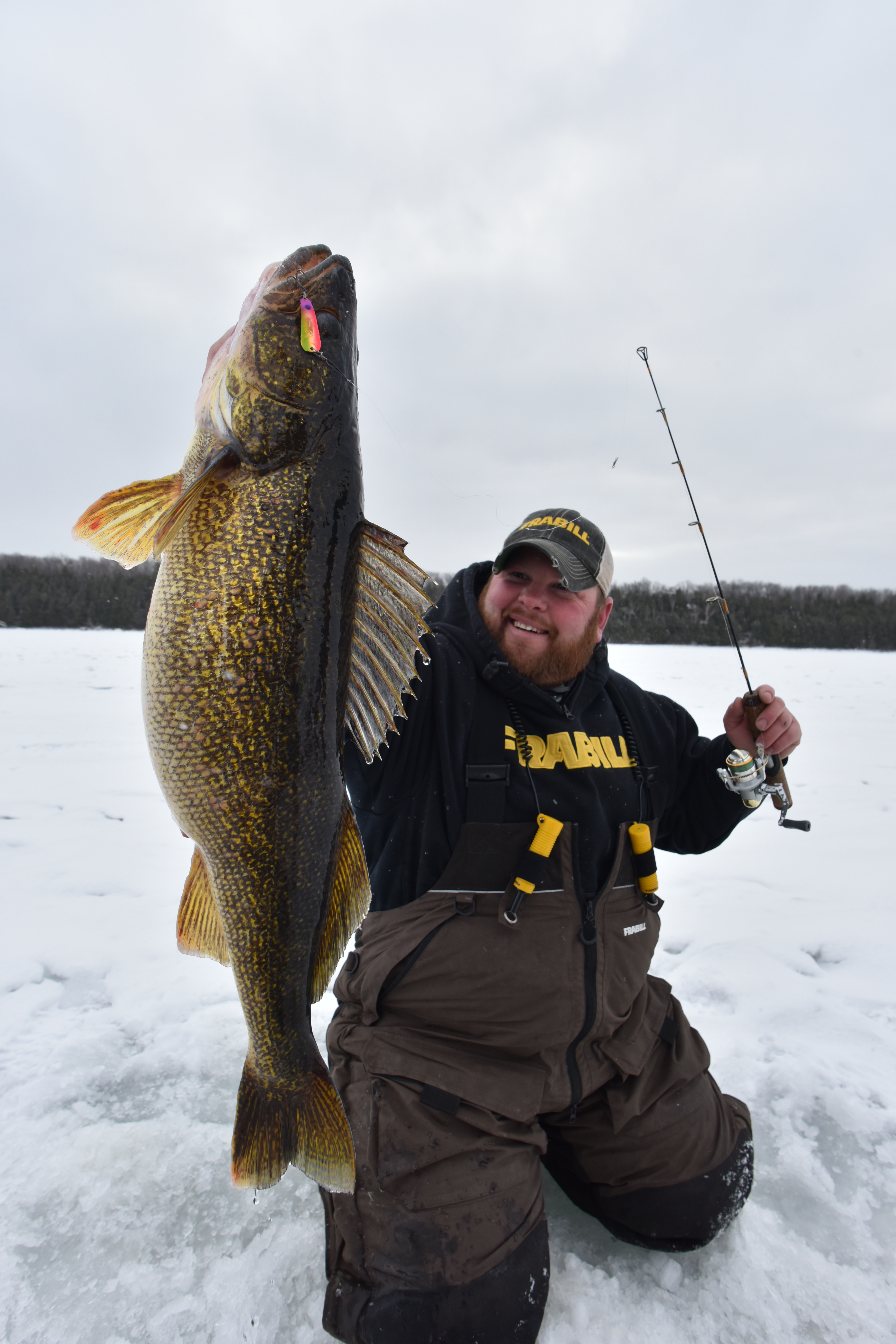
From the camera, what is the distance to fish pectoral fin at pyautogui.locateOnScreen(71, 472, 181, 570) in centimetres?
172

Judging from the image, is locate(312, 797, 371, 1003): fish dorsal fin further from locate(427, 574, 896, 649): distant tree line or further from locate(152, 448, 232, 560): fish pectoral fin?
locate(427, 574, 896, 649): distant tree line

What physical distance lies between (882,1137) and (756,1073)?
440 mm

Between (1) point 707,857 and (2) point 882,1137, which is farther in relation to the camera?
(1) point 707,857

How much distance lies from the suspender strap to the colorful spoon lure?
1.25 meters

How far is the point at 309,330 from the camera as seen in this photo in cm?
175

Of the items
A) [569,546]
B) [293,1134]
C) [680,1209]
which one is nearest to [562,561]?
[569,546]

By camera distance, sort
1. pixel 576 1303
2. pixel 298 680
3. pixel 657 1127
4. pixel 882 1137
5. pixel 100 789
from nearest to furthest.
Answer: pixel 298 680 < pixel 576 1303 < pixel 657 1127 < pixel 882 1137 < pixel 100 789

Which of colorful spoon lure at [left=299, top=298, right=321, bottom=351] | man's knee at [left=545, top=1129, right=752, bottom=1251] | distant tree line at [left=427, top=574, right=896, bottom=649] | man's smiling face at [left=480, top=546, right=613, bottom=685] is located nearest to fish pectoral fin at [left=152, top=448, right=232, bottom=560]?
colorful spoon lure at [left=299, top=298, right=321, bottom=351]

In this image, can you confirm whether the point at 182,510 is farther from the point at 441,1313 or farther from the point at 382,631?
the point at 441,1313

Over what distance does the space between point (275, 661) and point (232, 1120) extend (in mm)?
1770

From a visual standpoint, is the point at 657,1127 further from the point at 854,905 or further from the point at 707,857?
the point at 707,857

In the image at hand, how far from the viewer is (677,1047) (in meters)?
2.43

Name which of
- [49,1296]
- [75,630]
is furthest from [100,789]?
[75,630]

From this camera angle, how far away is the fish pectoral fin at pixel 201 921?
1.79 meters
